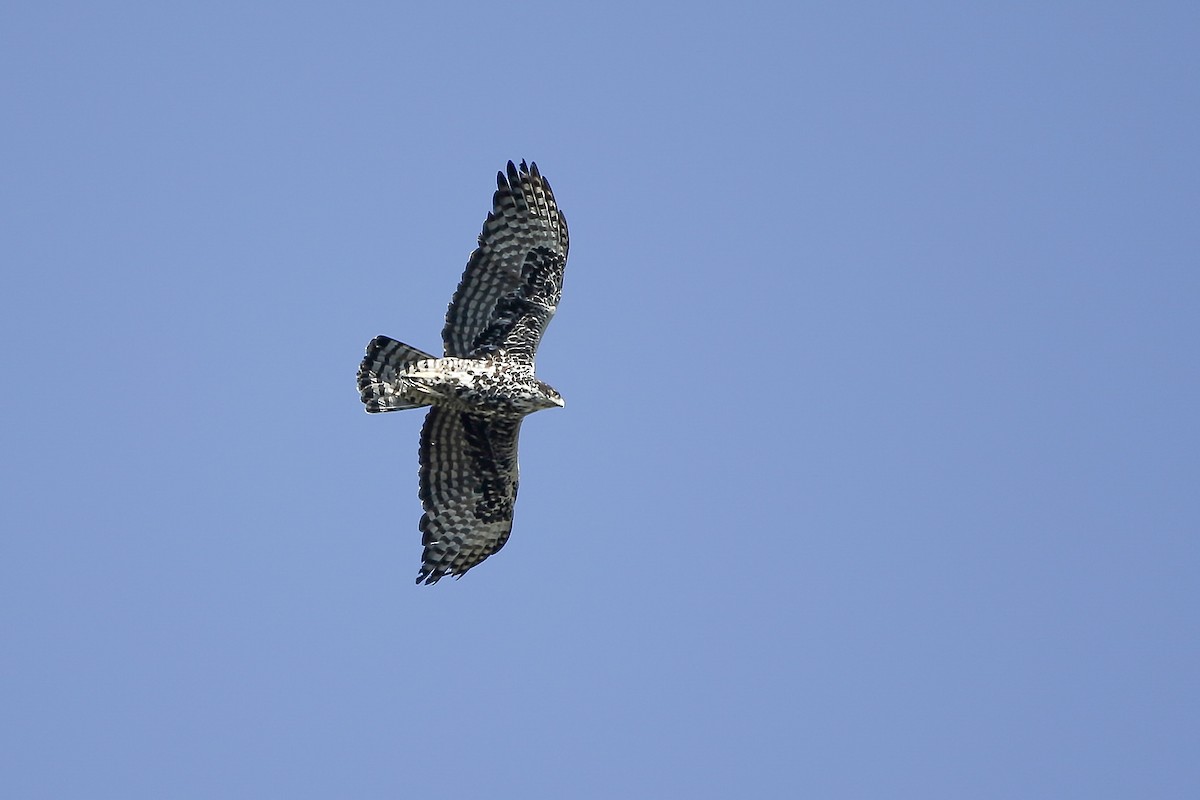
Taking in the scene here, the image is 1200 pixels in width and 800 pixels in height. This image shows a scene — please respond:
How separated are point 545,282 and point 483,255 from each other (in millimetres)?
719

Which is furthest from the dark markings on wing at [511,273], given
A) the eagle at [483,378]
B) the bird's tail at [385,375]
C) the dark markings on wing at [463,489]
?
the dark markings on wing at [463,489]

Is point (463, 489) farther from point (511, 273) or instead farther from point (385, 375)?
point (511, 273)

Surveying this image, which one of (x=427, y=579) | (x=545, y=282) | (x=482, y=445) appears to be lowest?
(x=427, y=579)

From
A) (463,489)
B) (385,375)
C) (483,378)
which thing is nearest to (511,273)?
(483,378)

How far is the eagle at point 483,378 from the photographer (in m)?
17.6

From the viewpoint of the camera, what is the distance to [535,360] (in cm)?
1806

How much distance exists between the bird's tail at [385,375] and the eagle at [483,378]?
0.4 inches

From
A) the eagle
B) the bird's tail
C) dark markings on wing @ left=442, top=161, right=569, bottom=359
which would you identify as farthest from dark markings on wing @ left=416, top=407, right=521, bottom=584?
dark markings on wing @ left=442, top=161, right=569, bottom=359

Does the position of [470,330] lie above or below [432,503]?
above

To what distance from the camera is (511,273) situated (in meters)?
17.9

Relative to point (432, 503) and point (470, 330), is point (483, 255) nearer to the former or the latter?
point (470, 330)

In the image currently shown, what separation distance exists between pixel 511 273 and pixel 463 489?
96.0 inches

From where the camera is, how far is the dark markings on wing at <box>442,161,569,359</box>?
58.7 ft

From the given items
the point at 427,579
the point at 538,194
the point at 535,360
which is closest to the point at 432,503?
the point at 427,579
